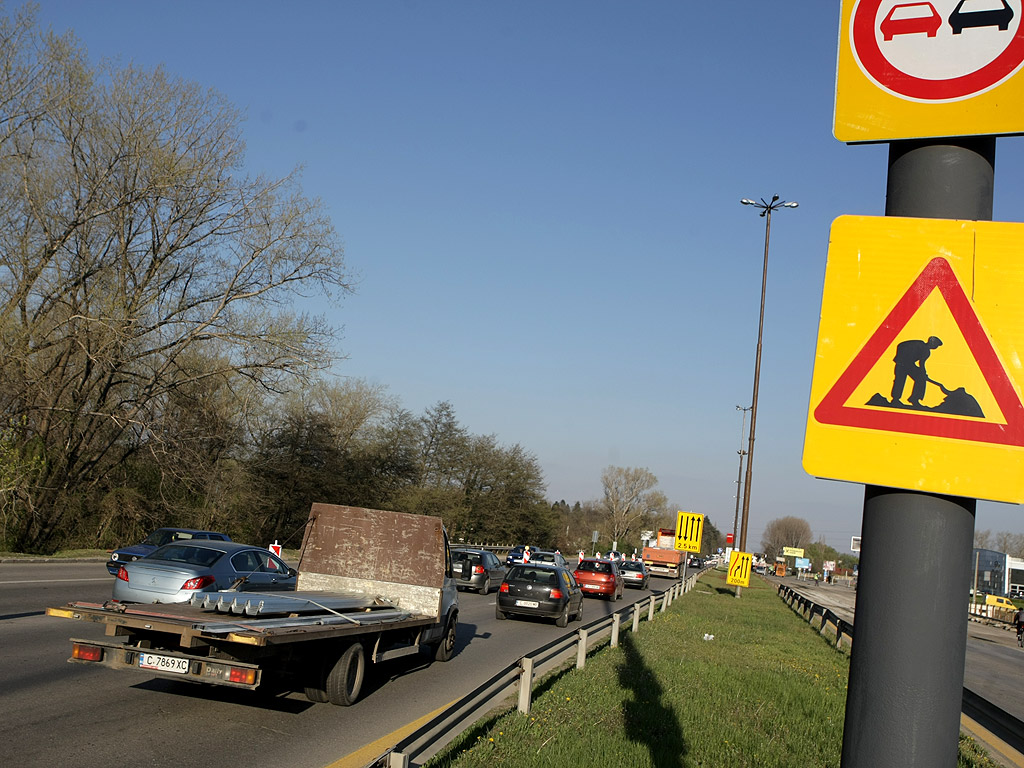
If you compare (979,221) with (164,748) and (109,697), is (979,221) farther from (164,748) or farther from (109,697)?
(109,697)

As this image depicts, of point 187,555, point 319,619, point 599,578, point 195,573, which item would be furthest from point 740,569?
point 319,619

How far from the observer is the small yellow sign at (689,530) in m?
36.8

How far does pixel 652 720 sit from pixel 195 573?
292 inches

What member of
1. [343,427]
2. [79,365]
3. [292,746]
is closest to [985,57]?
[292,746]

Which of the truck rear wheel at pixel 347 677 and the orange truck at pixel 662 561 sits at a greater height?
the truck rear wheel at pixel 347 677

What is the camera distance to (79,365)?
32.3 m

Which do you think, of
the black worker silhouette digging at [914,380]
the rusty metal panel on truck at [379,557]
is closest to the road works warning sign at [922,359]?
the black worker silhouette digging at [914,380]

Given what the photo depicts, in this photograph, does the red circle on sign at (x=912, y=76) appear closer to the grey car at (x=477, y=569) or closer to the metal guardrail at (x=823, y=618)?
the metal guardrail at (x=823, y=618)

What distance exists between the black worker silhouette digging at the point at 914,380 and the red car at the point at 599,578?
101ft

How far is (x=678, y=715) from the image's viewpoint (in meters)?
9.77

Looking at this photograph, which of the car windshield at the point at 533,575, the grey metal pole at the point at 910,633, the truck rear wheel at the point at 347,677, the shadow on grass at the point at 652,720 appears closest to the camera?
the grey metal pole at the point at 910,633

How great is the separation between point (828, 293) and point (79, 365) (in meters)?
34.4

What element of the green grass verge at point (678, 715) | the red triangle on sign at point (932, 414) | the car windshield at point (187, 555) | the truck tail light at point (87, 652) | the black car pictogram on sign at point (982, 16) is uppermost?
the black car pictogram on sign at point (982, 16)

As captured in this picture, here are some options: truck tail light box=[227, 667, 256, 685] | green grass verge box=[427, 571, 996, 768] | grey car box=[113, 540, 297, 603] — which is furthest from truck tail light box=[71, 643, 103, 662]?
green grass verge box=[427, 571, 996, 768]
